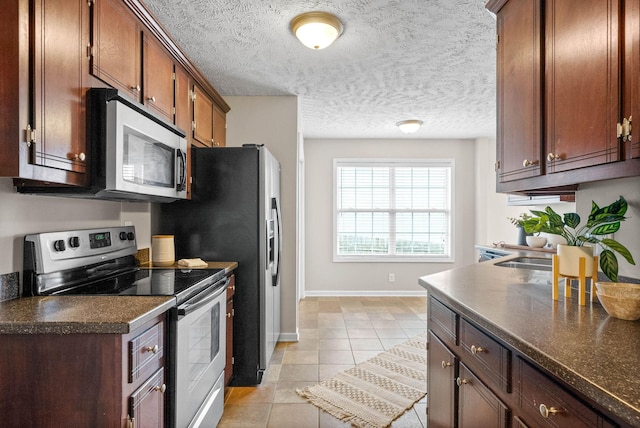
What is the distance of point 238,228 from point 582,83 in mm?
2167

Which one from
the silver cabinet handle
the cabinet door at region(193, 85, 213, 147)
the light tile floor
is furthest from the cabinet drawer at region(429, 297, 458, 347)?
the cabinet door at region(193, 85, 213, 147)

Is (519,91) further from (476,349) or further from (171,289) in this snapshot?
(171,289)

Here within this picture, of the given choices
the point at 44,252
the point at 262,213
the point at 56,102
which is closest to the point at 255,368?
the point at 262,213

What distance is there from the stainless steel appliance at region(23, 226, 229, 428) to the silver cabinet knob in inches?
54.2

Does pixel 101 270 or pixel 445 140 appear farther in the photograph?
pixel 445 140

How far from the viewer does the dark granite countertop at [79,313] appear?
1.21 metres

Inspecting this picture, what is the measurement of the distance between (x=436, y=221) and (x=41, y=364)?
5309 mm

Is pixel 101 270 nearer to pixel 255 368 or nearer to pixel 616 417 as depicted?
pixel 255 368

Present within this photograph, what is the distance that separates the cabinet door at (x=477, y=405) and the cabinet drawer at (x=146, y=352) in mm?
1216

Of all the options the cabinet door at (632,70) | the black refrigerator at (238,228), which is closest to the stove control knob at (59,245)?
the black refrigerator at (238,228)

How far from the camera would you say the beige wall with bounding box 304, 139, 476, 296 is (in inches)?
223

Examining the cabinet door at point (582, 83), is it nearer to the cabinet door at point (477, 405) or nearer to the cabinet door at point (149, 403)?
the cabinet door at point (477, 405)

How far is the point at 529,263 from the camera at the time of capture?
2572mm

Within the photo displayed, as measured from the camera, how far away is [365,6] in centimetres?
212
